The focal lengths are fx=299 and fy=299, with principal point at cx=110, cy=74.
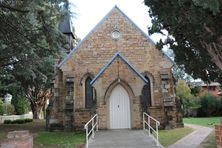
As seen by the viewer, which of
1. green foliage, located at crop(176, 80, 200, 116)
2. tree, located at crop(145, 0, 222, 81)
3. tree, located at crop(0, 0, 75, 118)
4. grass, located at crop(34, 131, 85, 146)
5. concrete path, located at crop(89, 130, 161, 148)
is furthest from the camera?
green foliage, located at crop(176, 80, 200, 116)

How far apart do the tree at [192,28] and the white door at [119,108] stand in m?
8.70

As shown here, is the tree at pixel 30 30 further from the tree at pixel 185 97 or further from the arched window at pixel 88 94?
the tree at pixel 185 97

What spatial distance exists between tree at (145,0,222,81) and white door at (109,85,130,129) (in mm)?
8696

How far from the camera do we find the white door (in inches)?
773

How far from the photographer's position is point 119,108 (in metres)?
19.8

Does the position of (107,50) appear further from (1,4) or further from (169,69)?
(1,4)

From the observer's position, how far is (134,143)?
43.2 feet

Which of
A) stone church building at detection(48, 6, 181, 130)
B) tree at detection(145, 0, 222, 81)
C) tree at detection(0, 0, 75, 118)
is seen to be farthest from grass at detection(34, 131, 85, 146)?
tree at detection(145, 0, 222, 81)

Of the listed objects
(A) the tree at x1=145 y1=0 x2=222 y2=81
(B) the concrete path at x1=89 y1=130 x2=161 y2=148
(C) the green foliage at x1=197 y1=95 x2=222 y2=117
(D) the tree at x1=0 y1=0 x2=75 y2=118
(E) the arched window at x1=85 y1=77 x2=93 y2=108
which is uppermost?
(D) the tree at x1=0 y1=0 x2=75 y2=118

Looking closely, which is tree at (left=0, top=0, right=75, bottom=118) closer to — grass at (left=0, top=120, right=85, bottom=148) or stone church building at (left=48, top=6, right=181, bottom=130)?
grass at (left=0, top=120, right=85, bottom=148)

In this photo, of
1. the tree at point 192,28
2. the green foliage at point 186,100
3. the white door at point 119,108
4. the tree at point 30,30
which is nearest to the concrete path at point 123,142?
the tree at point 192,28

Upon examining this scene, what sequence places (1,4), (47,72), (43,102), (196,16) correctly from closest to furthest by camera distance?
(196,16)
(1,4)
(47,72)
(43,102)

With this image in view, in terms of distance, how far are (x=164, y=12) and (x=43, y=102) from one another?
37044mm

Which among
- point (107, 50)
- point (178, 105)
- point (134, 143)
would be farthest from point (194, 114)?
point (134, 143)
